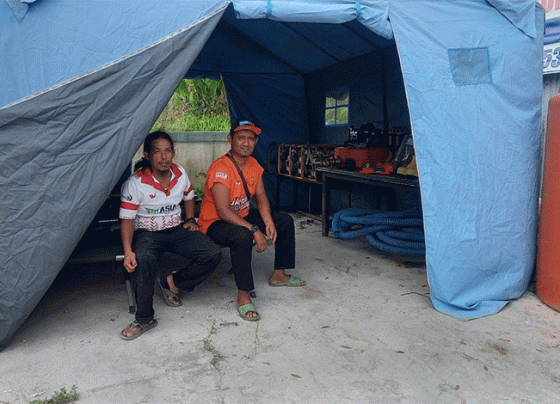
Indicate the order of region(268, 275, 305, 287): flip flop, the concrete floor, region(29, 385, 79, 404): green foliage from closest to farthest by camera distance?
1. region(29, 385, 79, 404): green foliage
2. the concrete floor
3. region(268, 275, 305, 287): flip flop

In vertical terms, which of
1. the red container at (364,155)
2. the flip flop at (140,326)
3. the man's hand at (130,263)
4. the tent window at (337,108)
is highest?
the tent window at (337,108)

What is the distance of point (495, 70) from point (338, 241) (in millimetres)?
2593

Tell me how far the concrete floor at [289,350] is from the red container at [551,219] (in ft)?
0.52

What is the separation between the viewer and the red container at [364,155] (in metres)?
5.44

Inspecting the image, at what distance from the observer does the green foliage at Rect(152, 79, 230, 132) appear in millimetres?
10617

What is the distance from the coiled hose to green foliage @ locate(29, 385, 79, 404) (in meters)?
3.14

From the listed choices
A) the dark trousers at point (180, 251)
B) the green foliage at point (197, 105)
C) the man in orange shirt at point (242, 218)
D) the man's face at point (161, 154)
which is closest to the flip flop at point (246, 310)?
the man in orange shirt at point (242, 218)

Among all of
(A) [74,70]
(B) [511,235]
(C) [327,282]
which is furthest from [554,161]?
(A) [74,70]

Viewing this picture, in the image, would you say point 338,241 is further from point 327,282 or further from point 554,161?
point 554,161

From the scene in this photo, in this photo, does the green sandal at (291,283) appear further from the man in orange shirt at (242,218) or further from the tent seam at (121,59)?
the tent seam at (121,59)

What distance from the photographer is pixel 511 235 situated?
359cm

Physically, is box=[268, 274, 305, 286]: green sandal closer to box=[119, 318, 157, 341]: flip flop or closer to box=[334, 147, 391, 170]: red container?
box=[119, 318, 157, 341]: flip flop

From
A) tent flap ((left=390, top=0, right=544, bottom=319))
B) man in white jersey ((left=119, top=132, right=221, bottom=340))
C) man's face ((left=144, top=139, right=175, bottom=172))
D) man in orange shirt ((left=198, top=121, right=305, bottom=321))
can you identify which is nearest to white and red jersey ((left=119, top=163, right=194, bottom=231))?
man in white jersey ((left=119, top=132, right=221, bottom=340))

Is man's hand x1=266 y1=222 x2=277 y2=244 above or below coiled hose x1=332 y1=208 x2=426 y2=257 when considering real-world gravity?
above
